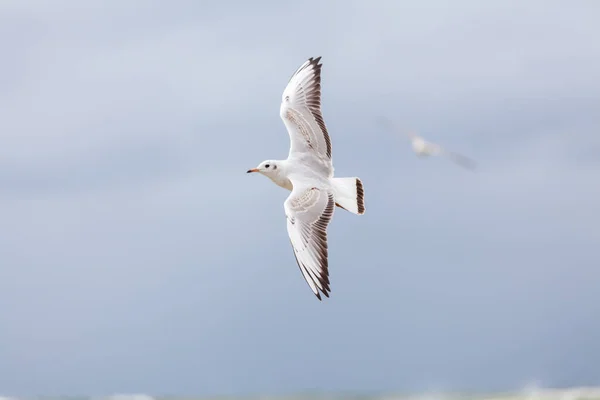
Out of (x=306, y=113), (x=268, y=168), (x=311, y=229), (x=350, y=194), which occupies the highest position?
(x=306, y=113)

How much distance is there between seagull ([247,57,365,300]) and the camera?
42.3 ft

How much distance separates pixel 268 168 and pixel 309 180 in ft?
2.52

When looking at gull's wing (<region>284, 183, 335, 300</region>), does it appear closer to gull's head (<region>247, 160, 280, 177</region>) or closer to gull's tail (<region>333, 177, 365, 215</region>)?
gull's tail (<region>333, 177, 365, 215</region>)

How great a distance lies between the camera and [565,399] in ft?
48.9

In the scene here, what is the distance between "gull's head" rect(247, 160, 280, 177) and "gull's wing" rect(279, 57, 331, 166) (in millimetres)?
415

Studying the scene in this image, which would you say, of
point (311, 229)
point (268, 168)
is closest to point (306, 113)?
point (268, 168)

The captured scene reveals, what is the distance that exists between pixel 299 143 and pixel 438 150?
2.18 meters

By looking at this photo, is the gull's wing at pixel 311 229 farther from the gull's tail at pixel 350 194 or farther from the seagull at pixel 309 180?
the gull's tail at pixel 350 194

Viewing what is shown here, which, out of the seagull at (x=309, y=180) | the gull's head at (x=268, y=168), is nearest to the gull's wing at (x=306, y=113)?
the seagull at (x=309, y=180)

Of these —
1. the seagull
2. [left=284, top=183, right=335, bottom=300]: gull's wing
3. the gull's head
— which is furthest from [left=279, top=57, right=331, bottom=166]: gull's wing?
[left=284, top=183, right=335, bottom=300]: gull's wing

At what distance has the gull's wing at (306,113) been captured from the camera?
593 inches

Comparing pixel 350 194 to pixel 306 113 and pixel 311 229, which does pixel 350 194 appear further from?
pixel 306 113

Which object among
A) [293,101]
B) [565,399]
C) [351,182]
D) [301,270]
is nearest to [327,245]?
[301,270]

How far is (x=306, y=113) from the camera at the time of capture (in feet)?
50.9
